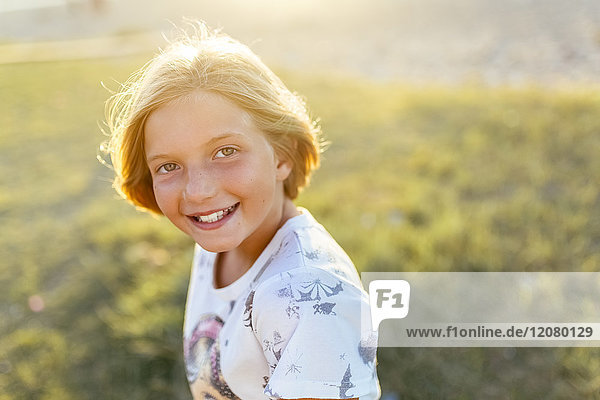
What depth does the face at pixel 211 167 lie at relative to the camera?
1.32 meters

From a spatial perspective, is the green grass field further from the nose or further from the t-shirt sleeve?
the nose

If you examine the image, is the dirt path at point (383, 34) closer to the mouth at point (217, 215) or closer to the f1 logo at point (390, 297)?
the f1 logo at point (390, 297)

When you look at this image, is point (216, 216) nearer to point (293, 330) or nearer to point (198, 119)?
point (198, 119)

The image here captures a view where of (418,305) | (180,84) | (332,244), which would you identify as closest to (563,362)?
(418,305)

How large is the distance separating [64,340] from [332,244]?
1.95m

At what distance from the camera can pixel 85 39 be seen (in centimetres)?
1034

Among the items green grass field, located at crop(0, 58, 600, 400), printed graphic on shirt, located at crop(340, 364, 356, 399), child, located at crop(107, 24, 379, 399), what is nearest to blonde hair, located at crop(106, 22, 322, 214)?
child, located at crop(107, 24, 379, 399)

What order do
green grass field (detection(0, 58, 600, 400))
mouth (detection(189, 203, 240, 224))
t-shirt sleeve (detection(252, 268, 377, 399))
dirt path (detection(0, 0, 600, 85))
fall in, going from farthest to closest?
dirt path (detection(0, 0, 600, 85)), green grass field (detection(0, 58, 600, 400)), mouth (detection(189, 203, 240, 224)), t-shirt sleeve (detection(252, 268, 377, 399))

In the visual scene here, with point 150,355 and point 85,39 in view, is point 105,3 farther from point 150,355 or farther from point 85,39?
point 150,355

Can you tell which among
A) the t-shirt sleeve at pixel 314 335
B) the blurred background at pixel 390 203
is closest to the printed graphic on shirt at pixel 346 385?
the t-shirt sleeve at pixel 314 335

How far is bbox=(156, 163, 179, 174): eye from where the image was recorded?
1407mm

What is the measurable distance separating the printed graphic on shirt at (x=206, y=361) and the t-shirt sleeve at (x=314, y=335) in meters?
0.23

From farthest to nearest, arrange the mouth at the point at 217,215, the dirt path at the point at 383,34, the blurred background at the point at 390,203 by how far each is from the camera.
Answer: the dirt path at the point at 383,34
the blurred background at the point at 390,203
the mouth at the point at 217,215

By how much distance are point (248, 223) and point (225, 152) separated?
174 mm
